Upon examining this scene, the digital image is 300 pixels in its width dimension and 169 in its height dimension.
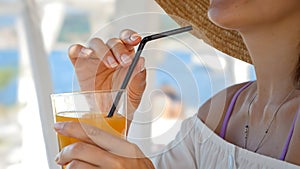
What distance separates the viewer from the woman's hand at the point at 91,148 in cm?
70

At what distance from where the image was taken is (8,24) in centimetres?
171

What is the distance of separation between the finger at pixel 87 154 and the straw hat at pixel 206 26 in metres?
0.57

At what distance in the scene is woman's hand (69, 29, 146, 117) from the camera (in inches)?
35.0

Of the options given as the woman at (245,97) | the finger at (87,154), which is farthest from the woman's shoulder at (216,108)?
the finger at (87,154)

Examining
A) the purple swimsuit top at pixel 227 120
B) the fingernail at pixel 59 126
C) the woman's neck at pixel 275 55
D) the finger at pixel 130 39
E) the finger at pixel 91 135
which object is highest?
the finger at pixel 130 39

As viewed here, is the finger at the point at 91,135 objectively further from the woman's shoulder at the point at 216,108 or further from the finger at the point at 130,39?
the woman's shoulder at the point at 216,108

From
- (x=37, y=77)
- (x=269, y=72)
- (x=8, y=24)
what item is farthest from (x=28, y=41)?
(x=269, y=72)

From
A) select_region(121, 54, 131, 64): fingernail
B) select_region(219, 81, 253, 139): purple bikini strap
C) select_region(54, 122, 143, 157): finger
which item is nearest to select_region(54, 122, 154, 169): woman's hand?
select_region(54, 122, 143, 157): finger

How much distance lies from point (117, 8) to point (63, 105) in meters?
0.99

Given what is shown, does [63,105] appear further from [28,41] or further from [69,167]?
[28,41]

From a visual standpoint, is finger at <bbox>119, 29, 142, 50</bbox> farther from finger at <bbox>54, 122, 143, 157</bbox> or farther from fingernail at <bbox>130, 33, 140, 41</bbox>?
finger at <bbox>54, 122, 143, 157</bbox>

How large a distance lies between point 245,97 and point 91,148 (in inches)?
19.0

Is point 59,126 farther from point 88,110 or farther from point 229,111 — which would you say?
point 229,111

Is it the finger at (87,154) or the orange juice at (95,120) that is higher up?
the orange juice at (95,120)
